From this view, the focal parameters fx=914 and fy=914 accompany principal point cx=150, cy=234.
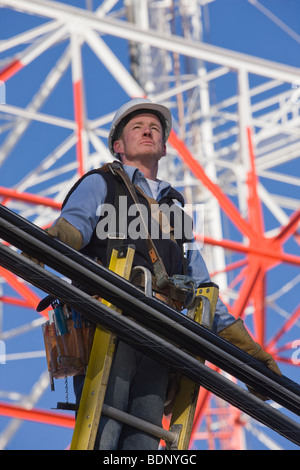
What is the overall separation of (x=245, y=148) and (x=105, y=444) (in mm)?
9560

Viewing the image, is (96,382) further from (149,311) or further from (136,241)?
(136,241)

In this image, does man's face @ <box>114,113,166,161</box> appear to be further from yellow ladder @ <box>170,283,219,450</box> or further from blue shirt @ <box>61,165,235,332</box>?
yellow ladder @ <box>170,283,219,450</box>

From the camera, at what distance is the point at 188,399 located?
5.51 meters

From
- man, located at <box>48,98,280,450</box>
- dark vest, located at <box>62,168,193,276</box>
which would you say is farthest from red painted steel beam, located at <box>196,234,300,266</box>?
dark vest, located at <box>62,168,193,276</box>

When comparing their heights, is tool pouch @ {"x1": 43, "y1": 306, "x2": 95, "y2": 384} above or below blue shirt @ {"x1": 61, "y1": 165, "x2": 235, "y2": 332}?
below

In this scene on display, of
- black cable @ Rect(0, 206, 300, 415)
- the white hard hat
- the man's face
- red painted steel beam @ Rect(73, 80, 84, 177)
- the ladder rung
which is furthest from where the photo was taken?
red painted steel beam @ Rect(73, 80, 84, 177)

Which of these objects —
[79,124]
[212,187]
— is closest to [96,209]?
[212,187]

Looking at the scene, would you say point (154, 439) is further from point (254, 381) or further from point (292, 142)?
point (292, 142)

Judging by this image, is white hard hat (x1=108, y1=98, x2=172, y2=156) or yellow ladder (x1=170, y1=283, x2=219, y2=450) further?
white hard hat (x1=108, y1=98, x2=172, y2=156)

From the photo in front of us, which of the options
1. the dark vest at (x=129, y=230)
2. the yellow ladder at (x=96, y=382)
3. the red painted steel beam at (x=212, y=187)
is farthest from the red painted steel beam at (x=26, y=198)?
the yellow ladder at (x=96, y=382)

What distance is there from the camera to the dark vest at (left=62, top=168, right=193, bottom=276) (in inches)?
221

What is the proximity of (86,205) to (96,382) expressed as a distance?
1155 millimetres

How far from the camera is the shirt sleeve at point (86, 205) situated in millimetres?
5480
